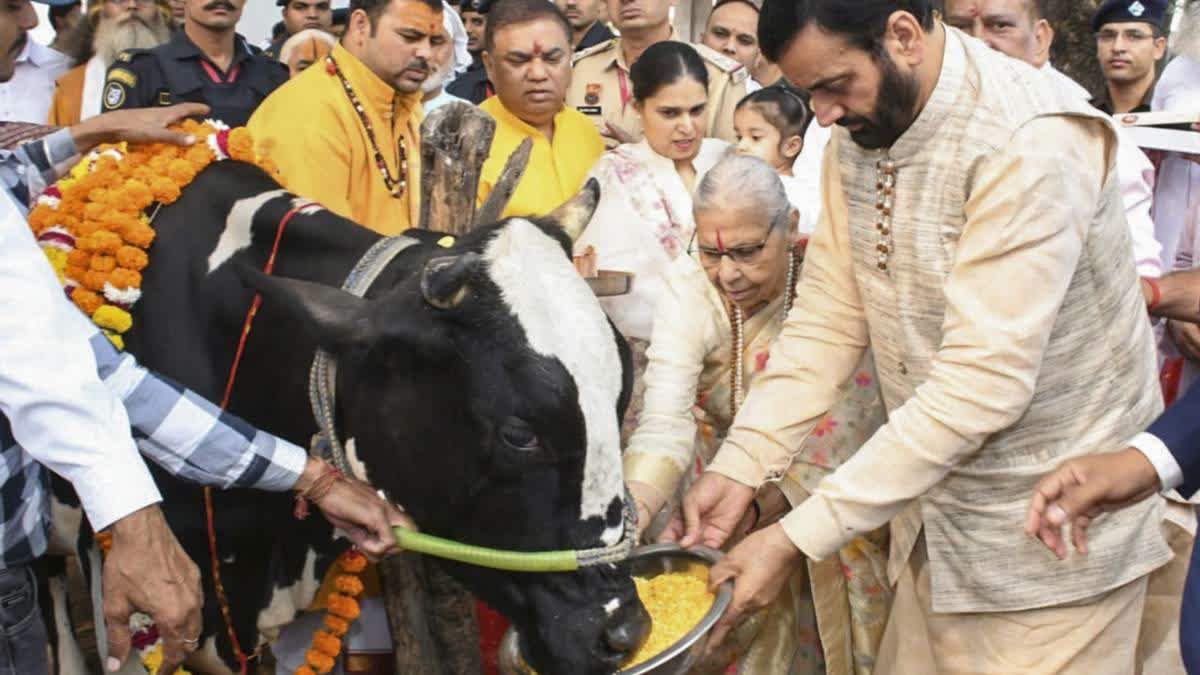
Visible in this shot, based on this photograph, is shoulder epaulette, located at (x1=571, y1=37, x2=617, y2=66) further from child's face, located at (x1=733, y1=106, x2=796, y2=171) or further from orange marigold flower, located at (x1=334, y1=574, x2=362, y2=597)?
orange marigold flower, located at (x1=334, y1=574, x2=362, y2=597)

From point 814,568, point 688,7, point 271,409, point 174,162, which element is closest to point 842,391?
point 814,568

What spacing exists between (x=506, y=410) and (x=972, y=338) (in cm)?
111

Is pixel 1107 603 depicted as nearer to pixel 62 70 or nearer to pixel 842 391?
pixel 842 391

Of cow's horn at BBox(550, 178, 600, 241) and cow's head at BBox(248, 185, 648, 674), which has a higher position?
cow's horn at BBox(550, 178, 600, 241)

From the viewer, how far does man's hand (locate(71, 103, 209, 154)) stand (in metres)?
3.75

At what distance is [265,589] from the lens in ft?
12.5

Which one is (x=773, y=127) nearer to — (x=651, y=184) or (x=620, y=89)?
(x=651, y=184)

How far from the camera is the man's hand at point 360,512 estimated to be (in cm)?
313

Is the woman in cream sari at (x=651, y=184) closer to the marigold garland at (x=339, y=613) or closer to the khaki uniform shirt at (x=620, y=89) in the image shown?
the khaki uniform shirt at (x=620, y=89)

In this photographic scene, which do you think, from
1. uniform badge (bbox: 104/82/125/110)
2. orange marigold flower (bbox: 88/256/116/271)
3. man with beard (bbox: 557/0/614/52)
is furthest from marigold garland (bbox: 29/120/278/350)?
man with beard (bbox: 557/0/614/52)

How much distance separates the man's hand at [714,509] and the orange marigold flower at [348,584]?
34.7 inches

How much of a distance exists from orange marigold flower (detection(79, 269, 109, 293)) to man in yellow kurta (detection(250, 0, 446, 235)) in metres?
1.18

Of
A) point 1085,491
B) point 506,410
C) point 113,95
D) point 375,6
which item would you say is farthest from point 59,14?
point 1085,491

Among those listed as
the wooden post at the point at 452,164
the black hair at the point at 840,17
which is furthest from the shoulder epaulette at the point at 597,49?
the black hair at the point at 840,17
